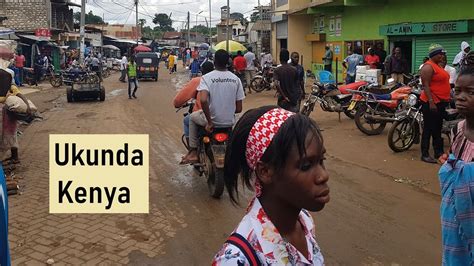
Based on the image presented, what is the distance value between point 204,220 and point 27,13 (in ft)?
111

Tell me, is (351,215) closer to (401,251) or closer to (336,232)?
(336,232)

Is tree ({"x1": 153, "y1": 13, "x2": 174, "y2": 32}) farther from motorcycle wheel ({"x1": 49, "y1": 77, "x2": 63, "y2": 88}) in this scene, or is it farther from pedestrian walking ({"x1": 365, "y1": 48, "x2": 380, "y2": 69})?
pedestrian walking ({"x1": 365, "y1": 48, "x2": 380, "y2": 69})

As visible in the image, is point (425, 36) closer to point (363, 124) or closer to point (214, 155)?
point (363, 124)

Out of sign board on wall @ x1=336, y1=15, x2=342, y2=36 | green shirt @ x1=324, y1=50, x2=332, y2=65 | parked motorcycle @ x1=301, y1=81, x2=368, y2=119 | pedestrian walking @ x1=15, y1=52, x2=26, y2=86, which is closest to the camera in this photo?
parked motorcycle @ x1=301, y1=81, x2=368, y2=119

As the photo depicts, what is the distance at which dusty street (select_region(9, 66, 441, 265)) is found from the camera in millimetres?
4184

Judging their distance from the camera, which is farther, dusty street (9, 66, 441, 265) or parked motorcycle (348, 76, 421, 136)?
parked motorcycle (348, 76, 421, 136)

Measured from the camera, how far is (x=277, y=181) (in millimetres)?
1610

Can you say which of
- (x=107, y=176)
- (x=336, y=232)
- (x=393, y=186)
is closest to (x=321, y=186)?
(x=107, y=176)

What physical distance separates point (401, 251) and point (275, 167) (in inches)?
121

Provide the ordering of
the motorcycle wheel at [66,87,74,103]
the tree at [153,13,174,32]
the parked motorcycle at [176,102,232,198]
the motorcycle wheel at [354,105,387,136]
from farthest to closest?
the tree at [153,13,174,32] → the motorcycle wheel at [66,87,74,103] → the motorcycle wheel at [354,105,387,136] → the parked motorcycle at [176,102,232,198]

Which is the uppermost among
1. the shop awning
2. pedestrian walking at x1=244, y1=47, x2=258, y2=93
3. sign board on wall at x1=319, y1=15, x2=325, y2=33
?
sign board on wall at x1=319, y1=15, x2=325, y2=33

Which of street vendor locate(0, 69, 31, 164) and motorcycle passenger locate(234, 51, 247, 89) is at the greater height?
motorcycle passenger locate(234, 51, 247, 89)

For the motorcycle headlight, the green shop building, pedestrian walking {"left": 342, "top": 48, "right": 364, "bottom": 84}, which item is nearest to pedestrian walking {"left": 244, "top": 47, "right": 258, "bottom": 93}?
the green shop building

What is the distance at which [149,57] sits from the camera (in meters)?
27.5
